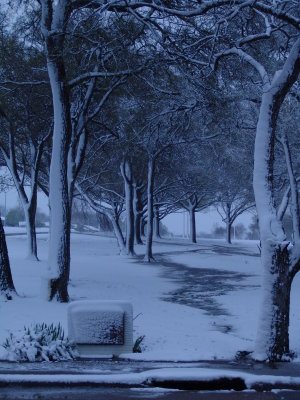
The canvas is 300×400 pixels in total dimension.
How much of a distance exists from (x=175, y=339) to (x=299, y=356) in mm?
2281

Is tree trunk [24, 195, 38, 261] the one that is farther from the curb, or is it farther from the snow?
the curb

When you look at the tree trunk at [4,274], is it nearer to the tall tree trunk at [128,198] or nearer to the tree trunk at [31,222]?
the tree trunk at [31,222]

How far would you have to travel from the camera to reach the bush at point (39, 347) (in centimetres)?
820

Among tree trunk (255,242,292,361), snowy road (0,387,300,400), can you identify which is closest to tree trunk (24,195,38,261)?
tree trunk (255,242,292,361)

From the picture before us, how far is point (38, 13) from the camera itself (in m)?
15.6

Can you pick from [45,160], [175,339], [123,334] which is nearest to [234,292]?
[175,339]

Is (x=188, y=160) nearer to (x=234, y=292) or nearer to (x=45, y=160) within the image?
(x=45, y=160)

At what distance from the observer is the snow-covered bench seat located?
8656 millimetres

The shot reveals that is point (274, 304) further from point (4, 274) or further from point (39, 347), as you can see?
point (4, 274)

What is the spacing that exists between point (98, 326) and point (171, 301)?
7.15 metres

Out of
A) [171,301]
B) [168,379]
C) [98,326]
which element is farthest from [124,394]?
[171,301]

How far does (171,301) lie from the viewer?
51.2 feet

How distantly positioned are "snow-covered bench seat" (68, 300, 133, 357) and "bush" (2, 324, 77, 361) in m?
0.21

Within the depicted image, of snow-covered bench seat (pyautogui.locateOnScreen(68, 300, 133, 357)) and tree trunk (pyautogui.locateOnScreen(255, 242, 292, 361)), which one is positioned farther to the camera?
snow-covered bench seat (pyautogui.locateOnScreen(68, 300, 133, 357))
